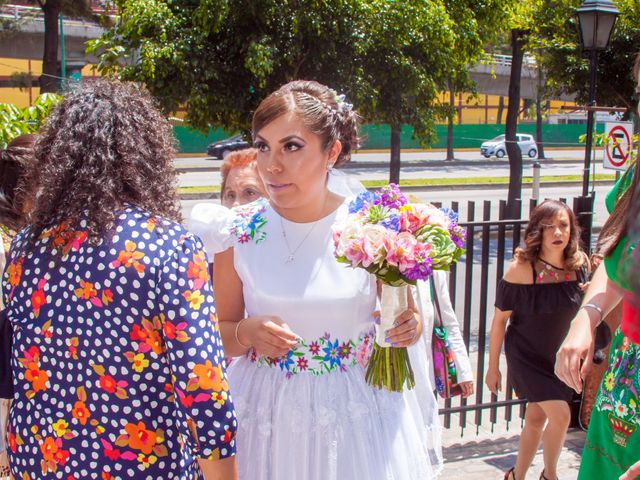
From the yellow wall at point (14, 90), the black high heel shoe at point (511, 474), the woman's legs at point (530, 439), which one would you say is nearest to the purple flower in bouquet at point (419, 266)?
the woman's legs at point (530, 439)

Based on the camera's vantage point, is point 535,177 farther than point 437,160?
No

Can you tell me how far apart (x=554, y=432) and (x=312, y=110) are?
2631mm

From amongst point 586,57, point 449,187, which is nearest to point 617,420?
point 586,57

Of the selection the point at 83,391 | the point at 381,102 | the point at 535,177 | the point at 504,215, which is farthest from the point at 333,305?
the point at 535,177

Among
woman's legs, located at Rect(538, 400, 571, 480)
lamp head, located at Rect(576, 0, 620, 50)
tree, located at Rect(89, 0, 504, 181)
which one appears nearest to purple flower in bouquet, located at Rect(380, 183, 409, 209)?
woman's legs, located at Rect(538, 400, 571, 480)

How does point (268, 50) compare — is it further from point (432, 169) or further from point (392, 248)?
point (432, 169)

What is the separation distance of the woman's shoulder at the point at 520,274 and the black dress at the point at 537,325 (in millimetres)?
19

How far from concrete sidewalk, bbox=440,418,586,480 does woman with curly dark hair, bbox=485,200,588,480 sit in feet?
1.06

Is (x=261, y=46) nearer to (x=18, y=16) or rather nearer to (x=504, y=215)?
(x=504, y=215)

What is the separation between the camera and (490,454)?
16.6 ft

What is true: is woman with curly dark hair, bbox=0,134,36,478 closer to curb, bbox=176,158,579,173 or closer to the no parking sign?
the no parking sign

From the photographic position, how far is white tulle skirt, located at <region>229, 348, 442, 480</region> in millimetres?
2547

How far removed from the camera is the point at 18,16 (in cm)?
3062

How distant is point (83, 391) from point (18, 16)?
3224 cm
